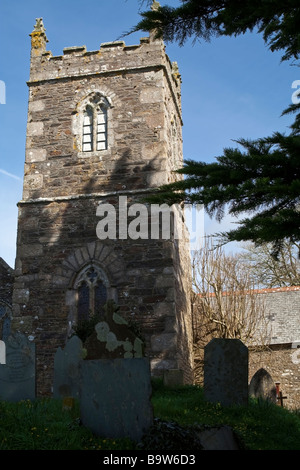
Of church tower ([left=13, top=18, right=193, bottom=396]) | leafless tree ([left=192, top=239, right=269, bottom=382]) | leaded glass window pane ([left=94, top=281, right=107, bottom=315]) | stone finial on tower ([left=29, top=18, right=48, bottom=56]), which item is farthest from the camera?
leafless tree ([left=192, top=239, right=269, bottom=382])

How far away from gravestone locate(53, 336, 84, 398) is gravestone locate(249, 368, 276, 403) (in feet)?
14.6

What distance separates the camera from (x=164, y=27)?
7.74m

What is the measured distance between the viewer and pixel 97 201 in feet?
48.4

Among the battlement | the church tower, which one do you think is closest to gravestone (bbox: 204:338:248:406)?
the church tower

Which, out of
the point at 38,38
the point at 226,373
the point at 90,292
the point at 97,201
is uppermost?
the point at 38,38

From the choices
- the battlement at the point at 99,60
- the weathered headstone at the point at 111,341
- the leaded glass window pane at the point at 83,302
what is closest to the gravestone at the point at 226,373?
the weathered headstone at the point at 111,341

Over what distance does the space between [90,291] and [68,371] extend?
4.39 metres

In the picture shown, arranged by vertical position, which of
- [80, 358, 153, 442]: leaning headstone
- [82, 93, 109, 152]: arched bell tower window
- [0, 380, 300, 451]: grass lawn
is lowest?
[0, 380, 300, 451]: grass lawn

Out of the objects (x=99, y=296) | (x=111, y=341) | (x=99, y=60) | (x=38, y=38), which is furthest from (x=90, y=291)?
(x=38, y=38)

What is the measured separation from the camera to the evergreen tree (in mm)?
6789

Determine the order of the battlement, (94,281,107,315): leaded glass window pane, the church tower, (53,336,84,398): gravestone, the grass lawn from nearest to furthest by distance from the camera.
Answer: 1. the grass lawn
2. (53,336,84,398): gravestone
3. the church tower
4. (94,281,107,315): leaded glass window pane
5. the battlement

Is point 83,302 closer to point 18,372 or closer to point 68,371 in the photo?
point 18,372

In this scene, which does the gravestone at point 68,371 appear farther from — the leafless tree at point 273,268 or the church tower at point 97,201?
the leafless tree at point 273,268

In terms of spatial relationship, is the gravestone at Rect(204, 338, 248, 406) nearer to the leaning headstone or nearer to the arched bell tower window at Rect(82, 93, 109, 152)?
the leaning headstone
